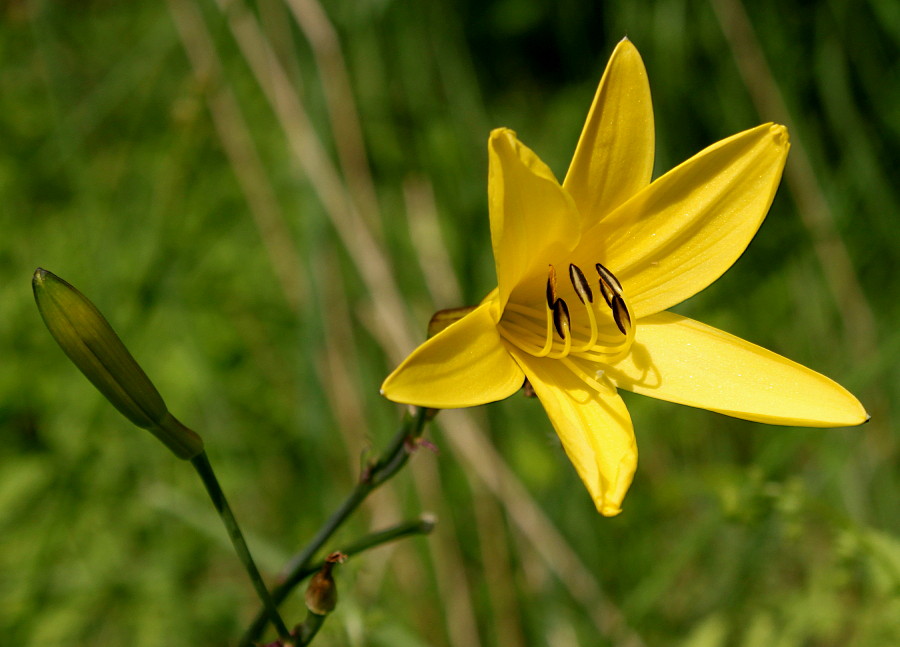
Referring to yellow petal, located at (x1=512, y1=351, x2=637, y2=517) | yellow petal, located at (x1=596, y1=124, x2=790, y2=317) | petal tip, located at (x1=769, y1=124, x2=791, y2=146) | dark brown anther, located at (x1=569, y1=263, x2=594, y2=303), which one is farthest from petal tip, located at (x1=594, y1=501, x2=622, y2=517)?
petal tip, located at (x1=769, y1=124, x2=791, y2=146)

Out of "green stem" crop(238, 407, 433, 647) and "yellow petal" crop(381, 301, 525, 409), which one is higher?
"yellow petal" crop(381, 301, 525, 409)

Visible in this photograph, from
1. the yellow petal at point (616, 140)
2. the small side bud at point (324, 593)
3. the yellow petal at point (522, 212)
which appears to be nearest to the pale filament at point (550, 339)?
the yellow petal at point (522, 212)

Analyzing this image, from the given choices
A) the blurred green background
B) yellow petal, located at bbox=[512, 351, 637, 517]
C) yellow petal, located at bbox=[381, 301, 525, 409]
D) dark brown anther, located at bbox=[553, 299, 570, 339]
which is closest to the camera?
yellow petal, located at bbox=[381, 301, 525, 409]

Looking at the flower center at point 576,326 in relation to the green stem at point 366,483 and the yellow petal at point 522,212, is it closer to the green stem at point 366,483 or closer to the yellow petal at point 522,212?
the yellow petal at point 522,212

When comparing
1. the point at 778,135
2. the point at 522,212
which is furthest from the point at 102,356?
the point at 778,135

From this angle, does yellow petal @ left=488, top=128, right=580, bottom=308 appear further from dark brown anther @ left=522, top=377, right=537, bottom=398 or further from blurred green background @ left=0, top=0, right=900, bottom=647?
blurred green background @ left=0, top=0, right=900, bottom=647

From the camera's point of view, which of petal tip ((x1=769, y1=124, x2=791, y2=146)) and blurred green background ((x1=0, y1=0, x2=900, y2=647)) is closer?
petal tip ((x1=769, y1=124, x2=791, y2=146))

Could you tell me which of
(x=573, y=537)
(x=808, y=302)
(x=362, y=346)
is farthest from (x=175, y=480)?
(x=808, y=302)
